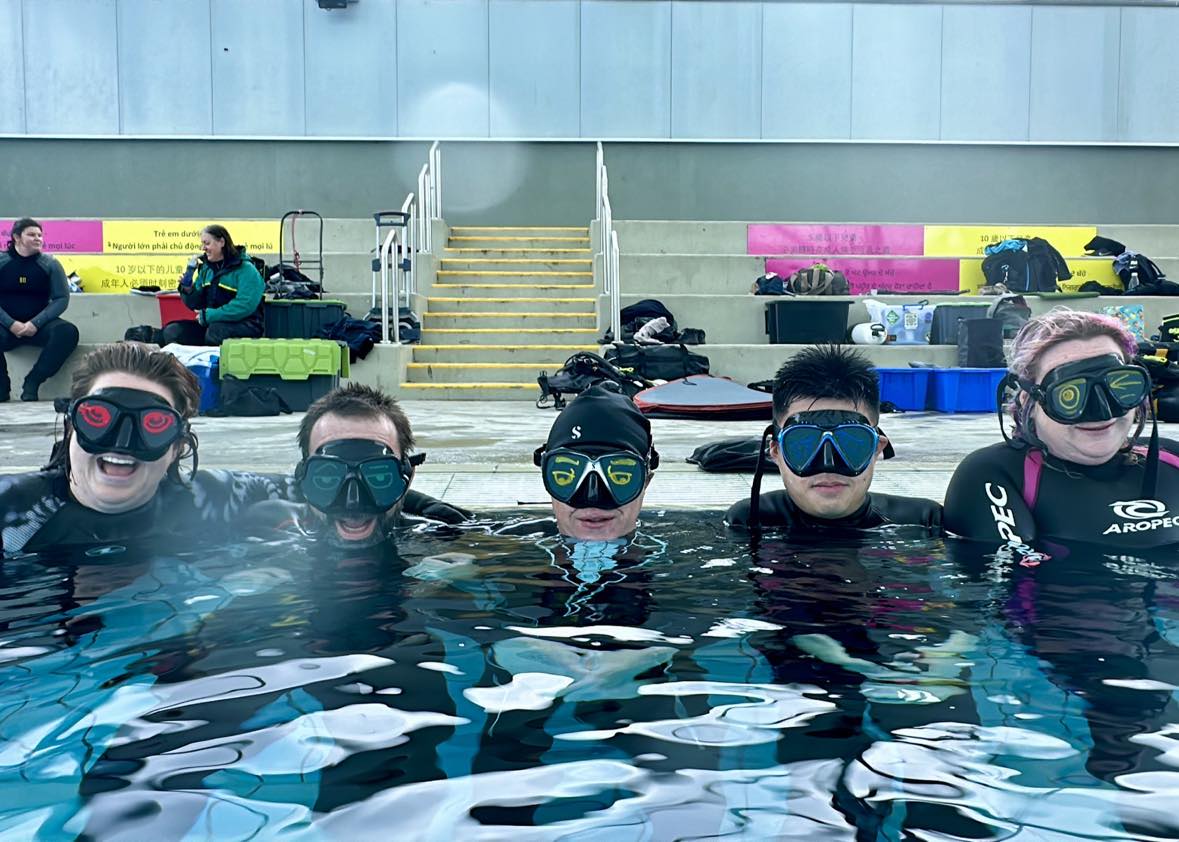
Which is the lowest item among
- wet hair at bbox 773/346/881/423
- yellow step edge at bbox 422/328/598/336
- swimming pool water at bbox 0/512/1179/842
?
swimming pool water at bbox 0/512/1179/842

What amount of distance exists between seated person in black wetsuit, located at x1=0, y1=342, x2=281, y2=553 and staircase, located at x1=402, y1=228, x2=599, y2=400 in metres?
8.21

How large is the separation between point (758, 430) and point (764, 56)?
10857 millimetres

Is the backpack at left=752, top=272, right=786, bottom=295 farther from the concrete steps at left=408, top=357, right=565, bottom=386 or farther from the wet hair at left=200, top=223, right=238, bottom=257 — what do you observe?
the wet hair at left=200, top=223, right=238, bottom=257

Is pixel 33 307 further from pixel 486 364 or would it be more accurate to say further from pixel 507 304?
pixel 507 304

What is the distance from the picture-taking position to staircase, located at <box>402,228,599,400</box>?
12.8 m

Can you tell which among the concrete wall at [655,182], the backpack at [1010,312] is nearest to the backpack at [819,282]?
the backpack at [1010,312]

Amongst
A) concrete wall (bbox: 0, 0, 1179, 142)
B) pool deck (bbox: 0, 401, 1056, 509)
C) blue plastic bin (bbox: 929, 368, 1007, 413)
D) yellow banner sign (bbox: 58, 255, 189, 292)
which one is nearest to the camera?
pool deck (bbox: 0, 401, 1056, 509)

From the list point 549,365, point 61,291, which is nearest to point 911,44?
point 549,365

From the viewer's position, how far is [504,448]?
7.58 metres

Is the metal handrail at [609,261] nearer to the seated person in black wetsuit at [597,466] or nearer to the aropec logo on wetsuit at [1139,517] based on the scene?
the seated person in black wetsuit at [597,466]

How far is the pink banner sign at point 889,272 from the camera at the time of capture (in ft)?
48.8

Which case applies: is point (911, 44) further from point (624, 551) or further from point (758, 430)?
point (624, 551)

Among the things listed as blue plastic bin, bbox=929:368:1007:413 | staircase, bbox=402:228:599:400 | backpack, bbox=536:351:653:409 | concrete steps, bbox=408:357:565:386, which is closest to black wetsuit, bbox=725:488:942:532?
backpack, bbox=536:351:653:409

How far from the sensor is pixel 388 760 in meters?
2.30
